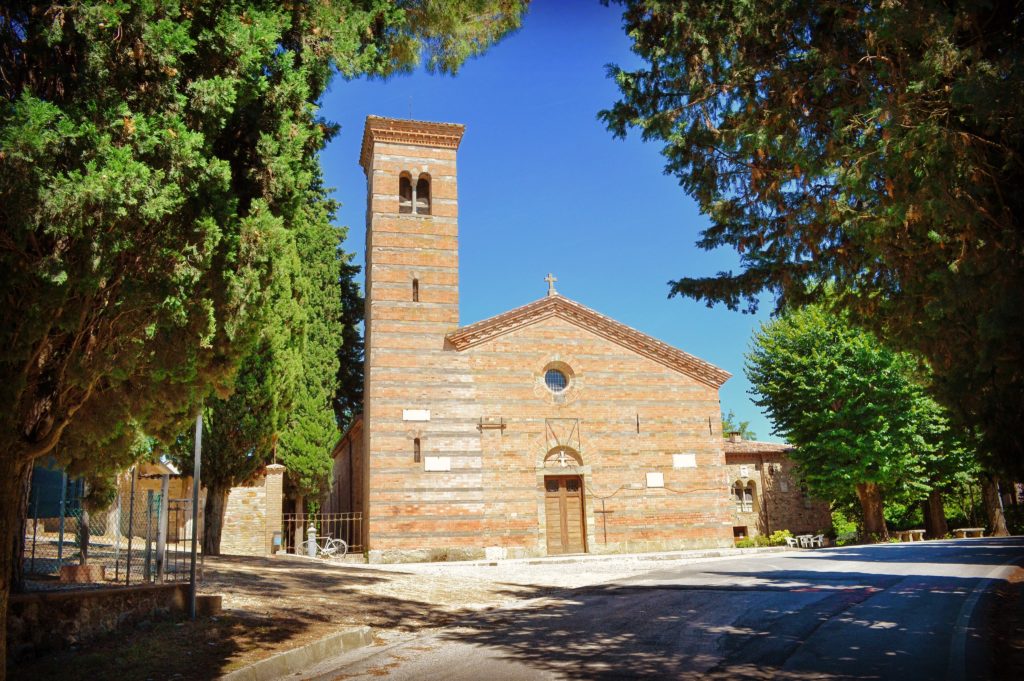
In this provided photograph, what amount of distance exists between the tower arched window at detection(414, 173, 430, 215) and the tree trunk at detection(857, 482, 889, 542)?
20.5 m

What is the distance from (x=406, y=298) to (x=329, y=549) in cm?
845

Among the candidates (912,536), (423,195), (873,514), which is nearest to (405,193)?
(423,195)

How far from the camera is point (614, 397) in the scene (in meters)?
24.3

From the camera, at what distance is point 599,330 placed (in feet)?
81.3

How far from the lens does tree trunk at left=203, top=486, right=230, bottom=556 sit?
1720 cm

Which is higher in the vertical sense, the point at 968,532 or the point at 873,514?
the point at 873,514

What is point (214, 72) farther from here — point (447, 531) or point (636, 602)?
point (447, 531)

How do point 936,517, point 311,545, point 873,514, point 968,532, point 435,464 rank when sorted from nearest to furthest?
point 435,464 → point 311,545 → point 873,514 → point 968,532 → point 936,517

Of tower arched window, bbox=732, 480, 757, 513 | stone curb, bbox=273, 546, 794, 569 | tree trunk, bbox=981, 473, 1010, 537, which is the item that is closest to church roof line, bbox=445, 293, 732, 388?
stone curb, bbox=273, 546, 794, 569

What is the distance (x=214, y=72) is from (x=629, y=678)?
6145 mm

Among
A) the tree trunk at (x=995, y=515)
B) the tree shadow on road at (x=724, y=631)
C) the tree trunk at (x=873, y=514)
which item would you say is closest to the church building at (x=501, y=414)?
the tree trunk at (x=873, y=514)

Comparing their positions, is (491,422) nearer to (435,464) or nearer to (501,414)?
(501,414)

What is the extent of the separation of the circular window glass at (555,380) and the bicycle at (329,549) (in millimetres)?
8318

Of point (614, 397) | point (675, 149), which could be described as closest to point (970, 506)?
point (614, 397)
